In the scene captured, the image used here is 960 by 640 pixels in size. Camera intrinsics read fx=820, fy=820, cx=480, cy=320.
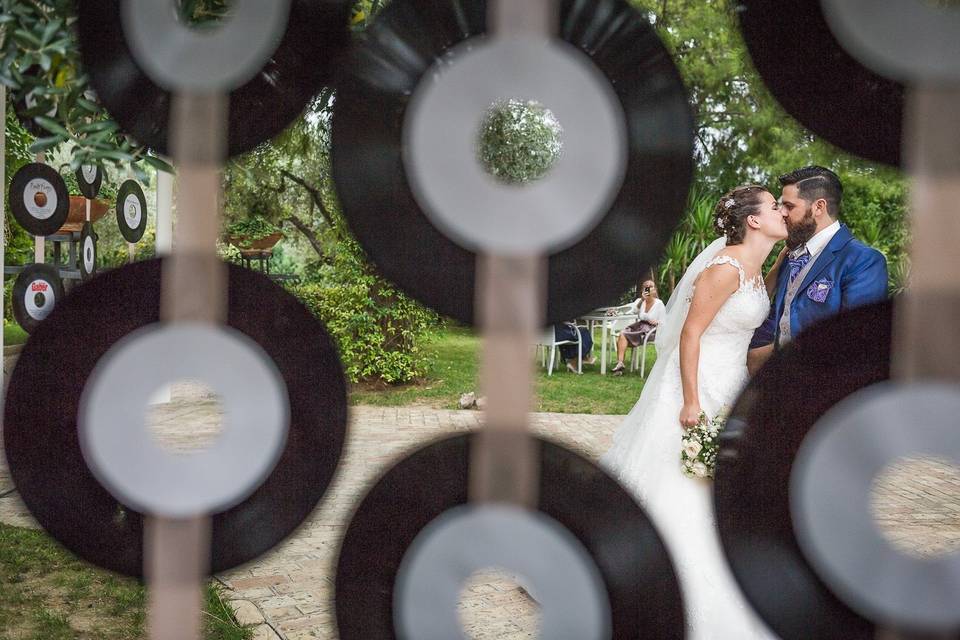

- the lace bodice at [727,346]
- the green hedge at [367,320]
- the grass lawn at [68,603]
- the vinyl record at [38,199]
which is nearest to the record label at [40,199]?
the vinyl record at [38,199]

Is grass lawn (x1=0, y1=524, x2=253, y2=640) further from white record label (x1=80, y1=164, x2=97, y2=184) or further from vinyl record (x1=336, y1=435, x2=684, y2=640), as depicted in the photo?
white record label (x1=80, y1=164, x2=97, y2=184)

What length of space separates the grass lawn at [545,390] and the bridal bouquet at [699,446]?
4630 millimetres

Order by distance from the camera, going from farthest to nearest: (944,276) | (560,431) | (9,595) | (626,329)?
(626,329) → (560,431) → (9,595) → (944,276)

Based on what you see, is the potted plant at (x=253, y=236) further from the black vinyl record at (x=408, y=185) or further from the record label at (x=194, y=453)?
the black vinyl record at (x=408, y=185)

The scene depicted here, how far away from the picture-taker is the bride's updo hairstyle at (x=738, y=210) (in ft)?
8.95

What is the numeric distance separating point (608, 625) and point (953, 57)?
547 millimetres

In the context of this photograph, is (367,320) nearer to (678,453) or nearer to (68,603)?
(68,603)

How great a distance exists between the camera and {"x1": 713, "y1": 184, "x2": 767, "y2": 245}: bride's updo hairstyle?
273 cm

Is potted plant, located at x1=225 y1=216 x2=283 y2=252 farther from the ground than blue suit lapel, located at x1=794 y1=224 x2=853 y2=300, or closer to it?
farther from the ground

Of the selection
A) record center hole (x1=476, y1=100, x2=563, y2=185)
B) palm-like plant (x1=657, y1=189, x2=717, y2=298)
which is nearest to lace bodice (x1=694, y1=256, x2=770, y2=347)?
record center hole (x1=476, y1=100, x2=563, y2=185)

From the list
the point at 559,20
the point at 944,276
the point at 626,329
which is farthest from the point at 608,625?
the point at 626,329

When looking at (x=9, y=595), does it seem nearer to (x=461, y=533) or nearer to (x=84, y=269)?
(x=461, y=533)

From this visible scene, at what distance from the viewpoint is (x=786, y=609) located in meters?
0.69

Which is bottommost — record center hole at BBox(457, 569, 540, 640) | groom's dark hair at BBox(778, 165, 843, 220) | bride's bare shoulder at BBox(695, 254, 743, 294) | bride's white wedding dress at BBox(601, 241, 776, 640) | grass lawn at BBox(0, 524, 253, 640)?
record center hole at BBox(457, 569, 540, 640)
